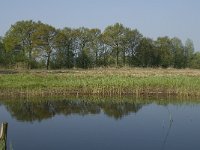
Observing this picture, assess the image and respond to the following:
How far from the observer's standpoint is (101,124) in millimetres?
19344

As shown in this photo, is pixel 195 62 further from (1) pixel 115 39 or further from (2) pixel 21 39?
(2) pixel 21 39

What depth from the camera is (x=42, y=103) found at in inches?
1014

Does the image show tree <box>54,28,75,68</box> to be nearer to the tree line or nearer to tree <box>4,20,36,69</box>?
the tree line

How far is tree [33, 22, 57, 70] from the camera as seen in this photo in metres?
53.1

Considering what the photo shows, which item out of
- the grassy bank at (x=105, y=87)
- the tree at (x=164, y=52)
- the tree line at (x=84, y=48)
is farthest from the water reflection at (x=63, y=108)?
the tree at (x=164, y=52)

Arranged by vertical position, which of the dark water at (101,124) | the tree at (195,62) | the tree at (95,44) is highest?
the tree at (95,44)

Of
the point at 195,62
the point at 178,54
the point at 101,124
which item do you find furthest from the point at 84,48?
the point at 101,124

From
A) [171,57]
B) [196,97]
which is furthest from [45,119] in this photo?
[171,57]

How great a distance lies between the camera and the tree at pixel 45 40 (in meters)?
53.1

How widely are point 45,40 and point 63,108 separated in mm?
31199

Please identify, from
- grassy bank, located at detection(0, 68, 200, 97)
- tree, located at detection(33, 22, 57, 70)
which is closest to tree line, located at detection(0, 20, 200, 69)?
tree, located at detection(33, 22, 57, 70)

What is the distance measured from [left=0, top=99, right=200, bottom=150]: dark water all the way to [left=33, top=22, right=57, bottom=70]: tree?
27.9m

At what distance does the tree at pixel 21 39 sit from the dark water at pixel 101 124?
1113 inches

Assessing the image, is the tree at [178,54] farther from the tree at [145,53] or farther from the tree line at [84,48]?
the tree at [145,53]
